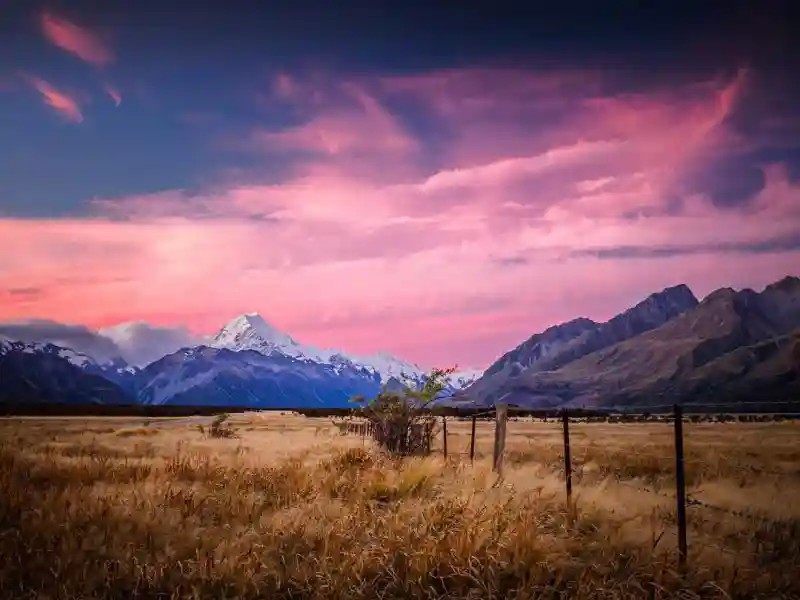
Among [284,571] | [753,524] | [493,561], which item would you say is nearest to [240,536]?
[284,571]

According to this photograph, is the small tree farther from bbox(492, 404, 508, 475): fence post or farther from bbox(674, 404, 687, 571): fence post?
bbox(674, 404, 687, 571): fence post

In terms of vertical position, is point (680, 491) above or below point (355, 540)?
above

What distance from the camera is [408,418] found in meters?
19.8

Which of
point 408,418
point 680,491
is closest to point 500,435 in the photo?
point 408,418

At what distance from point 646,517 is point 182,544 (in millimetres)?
6867

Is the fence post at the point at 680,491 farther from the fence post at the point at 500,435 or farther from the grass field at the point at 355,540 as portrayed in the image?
the fence post at the point at 500,435

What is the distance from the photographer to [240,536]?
7.83m

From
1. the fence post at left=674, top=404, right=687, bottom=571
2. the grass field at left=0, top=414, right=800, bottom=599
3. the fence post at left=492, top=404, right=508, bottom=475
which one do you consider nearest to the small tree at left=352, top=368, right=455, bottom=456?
the fence post at left=492, top=404, right=508, bottom=475

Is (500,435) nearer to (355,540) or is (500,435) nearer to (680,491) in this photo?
(680,491)

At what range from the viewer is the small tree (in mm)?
19719

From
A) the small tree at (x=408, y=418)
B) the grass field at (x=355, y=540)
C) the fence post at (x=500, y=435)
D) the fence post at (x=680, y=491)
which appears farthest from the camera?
the small tree at (x=408, y=418)

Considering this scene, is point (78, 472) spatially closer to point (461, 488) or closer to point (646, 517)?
point (461, 488)

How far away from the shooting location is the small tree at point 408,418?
64.7 ft

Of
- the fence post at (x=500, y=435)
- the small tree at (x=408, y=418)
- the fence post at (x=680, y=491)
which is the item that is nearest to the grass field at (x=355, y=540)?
the fence post at (x=680, y=491)
